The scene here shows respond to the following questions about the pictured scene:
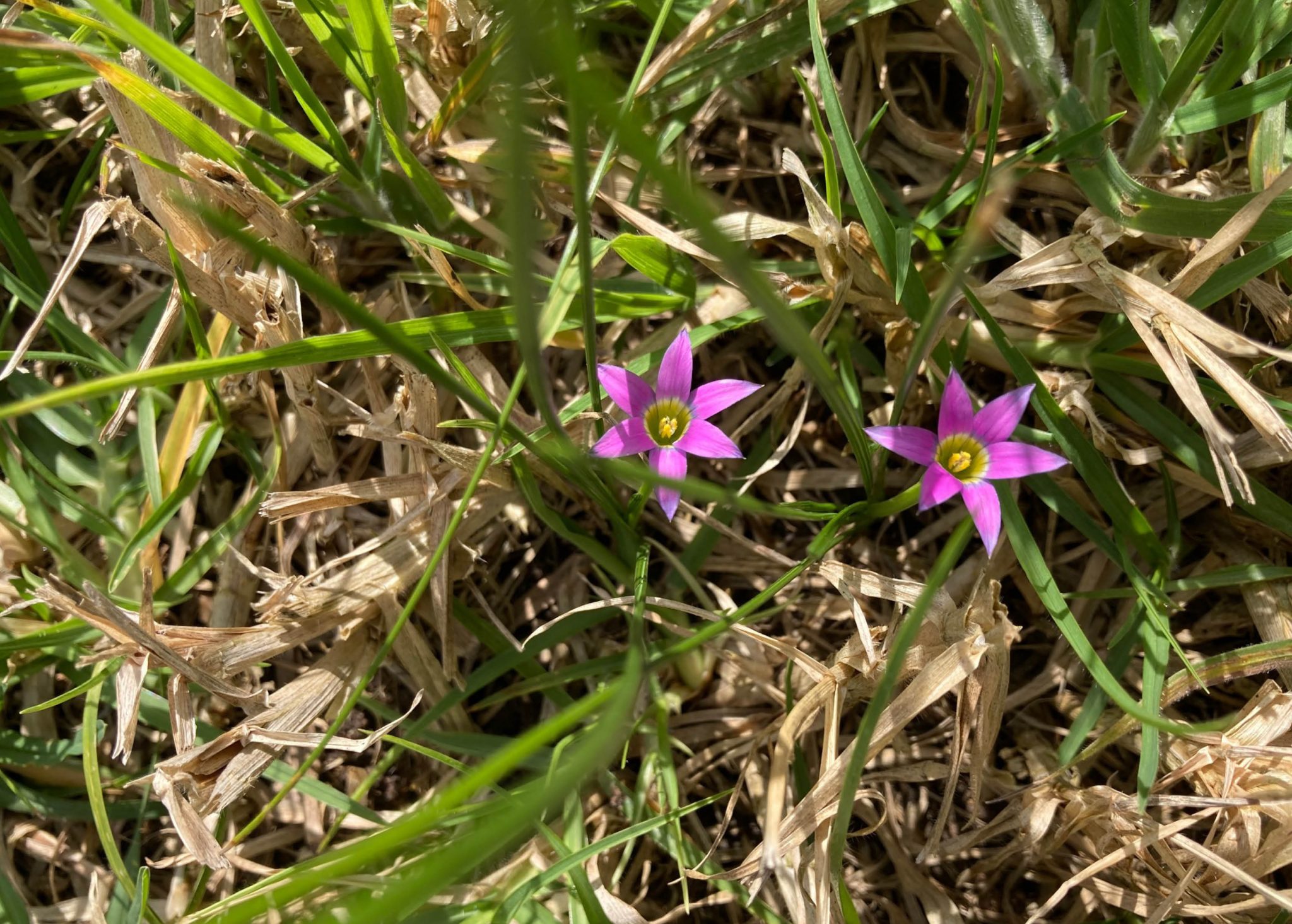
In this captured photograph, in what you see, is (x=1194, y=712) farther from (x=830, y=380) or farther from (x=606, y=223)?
(x=606, y=223)

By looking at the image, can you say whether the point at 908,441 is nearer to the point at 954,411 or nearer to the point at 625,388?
the point at 954,411

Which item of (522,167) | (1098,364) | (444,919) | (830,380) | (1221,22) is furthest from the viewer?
(1098,364)

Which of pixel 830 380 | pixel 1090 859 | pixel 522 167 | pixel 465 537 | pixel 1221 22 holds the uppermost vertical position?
pixel 522 167

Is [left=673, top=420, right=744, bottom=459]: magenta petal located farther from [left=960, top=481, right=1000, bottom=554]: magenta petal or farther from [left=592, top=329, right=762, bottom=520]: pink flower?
[left=960, top=481, right=1000, bottom=554]: magenta petal

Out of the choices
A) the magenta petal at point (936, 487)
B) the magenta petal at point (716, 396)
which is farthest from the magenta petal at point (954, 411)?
the magenta petal at point (716, 396)

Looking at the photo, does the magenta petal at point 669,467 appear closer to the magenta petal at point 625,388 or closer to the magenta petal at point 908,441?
the magenta petal at point 625,388

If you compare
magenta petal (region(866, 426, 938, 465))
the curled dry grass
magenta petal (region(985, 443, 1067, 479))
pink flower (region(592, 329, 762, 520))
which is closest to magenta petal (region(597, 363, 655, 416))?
pink flower (region(592, 329, 762, 520))

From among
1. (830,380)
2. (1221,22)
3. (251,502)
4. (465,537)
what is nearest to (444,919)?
(465,537)
